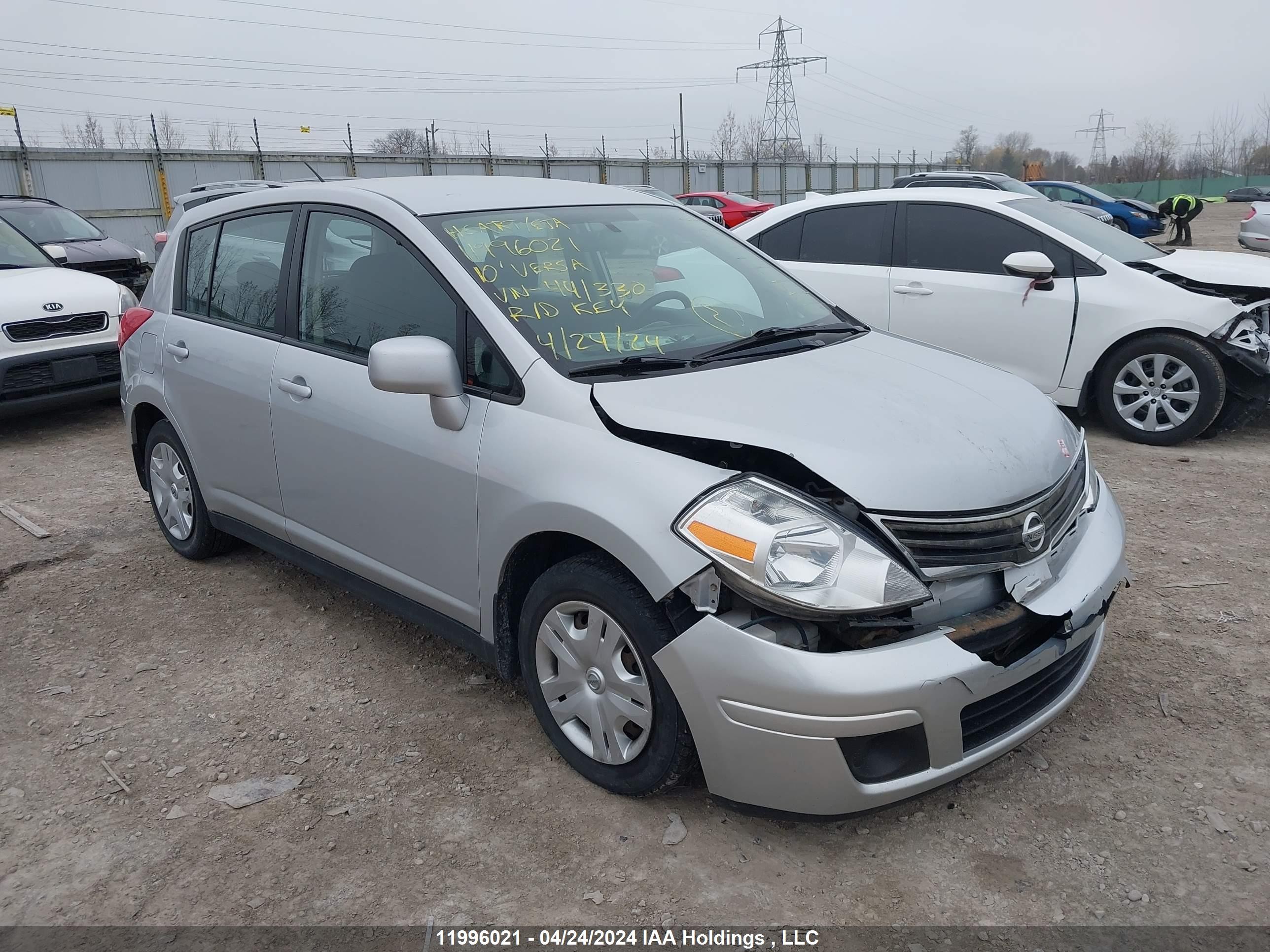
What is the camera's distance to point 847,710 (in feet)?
7.43

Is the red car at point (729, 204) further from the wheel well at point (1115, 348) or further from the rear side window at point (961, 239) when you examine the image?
the wheel well at point (1115, 348)

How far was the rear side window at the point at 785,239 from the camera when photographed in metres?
7.22

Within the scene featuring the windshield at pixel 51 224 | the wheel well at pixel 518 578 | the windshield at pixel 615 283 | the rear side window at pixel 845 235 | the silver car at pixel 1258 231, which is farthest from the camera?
the silver car at pixel 1258 231

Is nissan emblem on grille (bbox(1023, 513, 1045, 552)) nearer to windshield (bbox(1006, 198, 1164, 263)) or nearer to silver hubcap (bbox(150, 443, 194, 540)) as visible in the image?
silver hubcap (bbox(150, 443, 194, 540))

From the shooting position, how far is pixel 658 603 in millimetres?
2484

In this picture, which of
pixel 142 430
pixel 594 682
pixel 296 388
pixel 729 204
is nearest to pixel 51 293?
pixel 142 430

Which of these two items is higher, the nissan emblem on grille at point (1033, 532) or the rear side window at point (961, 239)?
the rear side window at point (961, 239)

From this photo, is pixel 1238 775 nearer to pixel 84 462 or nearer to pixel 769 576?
pixel 769 576

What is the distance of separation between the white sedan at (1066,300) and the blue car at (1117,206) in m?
15.0

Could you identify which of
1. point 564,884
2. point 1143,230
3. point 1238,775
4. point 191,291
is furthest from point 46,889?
point 1143,230

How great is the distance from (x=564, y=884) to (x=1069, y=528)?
1.76 meters

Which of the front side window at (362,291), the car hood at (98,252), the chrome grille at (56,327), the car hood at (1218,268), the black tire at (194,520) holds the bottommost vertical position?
the black tire at (194,520)

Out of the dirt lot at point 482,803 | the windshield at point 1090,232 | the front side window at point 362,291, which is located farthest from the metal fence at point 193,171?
the dirt lot at point 482,803

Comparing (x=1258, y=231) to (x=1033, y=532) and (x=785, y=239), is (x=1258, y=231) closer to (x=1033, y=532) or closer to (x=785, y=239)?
(x=785, y=239)
